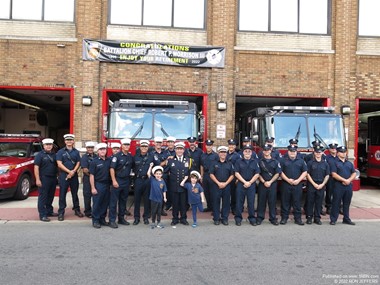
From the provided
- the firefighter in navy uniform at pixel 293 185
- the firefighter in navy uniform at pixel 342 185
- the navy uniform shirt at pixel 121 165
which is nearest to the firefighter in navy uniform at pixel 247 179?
the firefighter in navy uniform at pixel 293 185

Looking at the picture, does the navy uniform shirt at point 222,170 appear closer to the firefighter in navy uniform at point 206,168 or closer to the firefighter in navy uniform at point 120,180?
the firefighter in navy uniform at point 206,168

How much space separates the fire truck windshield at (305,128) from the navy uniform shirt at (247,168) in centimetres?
200

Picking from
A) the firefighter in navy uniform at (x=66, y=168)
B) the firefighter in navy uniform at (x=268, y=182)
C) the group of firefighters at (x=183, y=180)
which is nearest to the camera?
the group of firefighters at (x=183, y=180)

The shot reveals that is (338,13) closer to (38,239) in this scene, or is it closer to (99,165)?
(99,165)

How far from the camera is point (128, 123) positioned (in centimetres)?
956

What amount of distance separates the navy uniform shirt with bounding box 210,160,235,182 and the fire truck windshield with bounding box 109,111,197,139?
201 centimetres

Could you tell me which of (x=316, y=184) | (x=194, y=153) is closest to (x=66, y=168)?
(x=194, y=153)

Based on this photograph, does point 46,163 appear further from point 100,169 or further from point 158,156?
point 158,156

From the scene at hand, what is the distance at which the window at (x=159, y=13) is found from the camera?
517 inches

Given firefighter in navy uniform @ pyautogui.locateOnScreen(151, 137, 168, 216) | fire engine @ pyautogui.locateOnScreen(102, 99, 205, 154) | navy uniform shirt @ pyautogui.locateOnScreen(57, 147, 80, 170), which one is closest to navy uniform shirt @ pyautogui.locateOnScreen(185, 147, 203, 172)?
fire engine @ pyautogui.locateOnScreen(102, 99, 205, 154)

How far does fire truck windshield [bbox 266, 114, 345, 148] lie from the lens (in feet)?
31.3

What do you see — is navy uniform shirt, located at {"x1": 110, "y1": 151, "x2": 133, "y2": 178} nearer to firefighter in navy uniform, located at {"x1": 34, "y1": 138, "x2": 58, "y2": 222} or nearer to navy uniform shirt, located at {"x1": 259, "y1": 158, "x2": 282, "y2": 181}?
firefighter in navy uniform, located at {"x1": 34, "y1": 138, "x2": 58, "y2": 222}

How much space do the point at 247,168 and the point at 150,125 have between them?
3.06 m

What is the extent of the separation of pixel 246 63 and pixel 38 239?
952 centimetres
